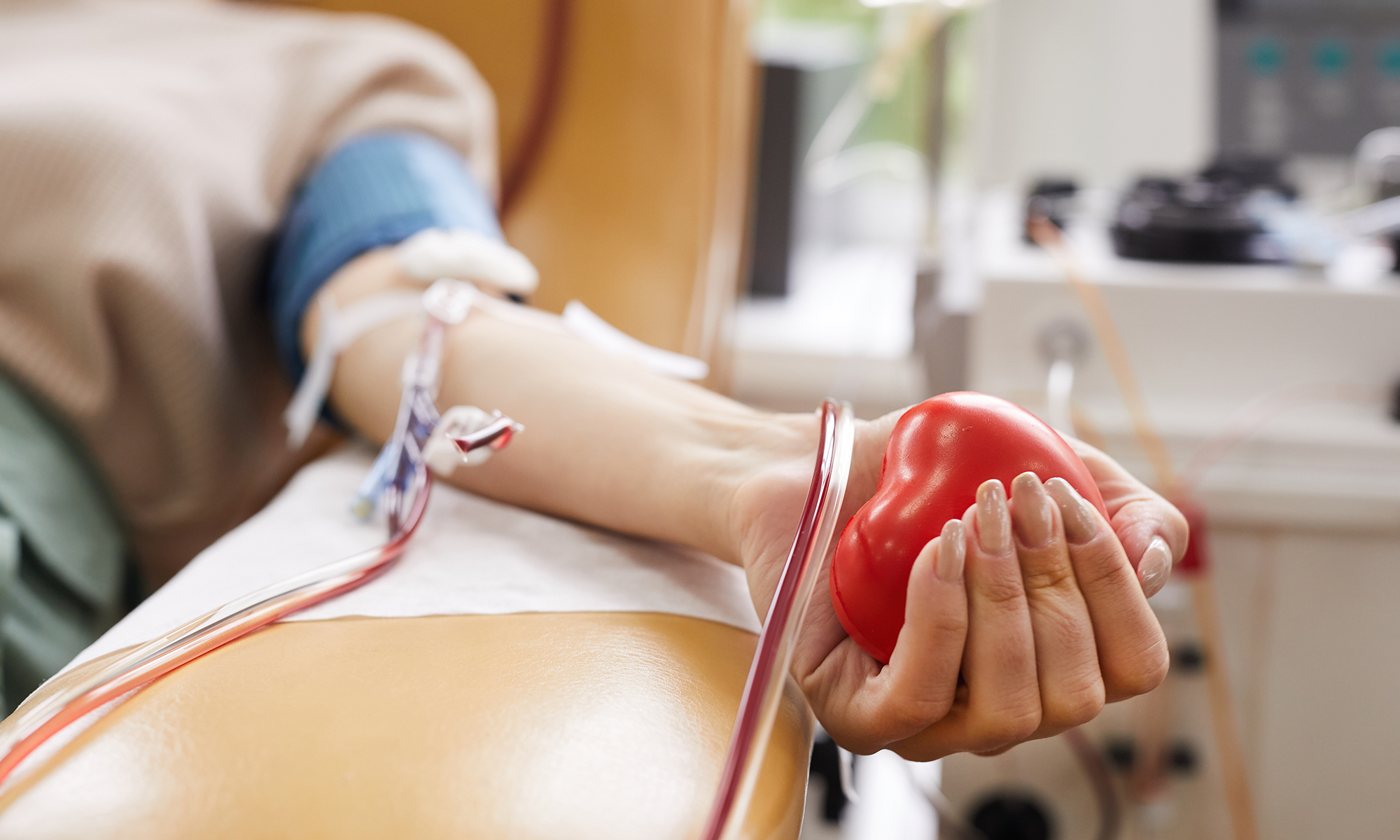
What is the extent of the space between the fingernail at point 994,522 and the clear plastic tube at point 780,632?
0.05 metres

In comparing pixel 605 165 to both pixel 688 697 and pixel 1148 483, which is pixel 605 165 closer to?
pixel 1148 483

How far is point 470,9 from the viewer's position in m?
0.95

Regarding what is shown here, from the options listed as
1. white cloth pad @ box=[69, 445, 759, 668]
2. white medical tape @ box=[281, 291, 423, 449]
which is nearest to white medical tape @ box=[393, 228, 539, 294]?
white medical tape @ box=[281, 291, 423, 449]

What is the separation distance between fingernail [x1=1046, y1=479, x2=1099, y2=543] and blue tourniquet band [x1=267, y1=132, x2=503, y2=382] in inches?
17.8

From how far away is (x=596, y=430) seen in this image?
0.45 meters

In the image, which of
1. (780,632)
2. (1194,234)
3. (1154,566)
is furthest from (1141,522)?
(1194,234)

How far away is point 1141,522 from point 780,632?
134 mm

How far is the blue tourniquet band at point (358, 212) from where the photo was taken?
618mm

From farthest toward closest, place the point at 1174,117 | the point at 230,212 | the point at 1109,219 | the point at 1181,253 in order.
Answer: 1. the point at 1174,117
2. the point at 1109,219
3. the point at 1181,253
4. the point at 230,212

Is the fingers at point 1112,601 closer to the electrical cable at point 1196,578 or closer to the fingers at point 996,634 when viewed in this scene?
the fingers at point 996,634

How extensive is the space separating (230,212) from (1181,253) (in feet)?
2.28

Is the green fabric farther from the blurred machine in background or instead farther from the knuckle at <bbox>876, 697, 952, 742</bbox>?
the blurred machine in background

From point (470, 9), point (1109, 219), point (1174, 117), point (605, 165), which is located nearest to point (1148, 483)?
point (1109, 219)

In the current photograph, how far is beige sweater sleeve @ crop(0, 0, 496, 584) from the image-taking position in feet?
1.80
